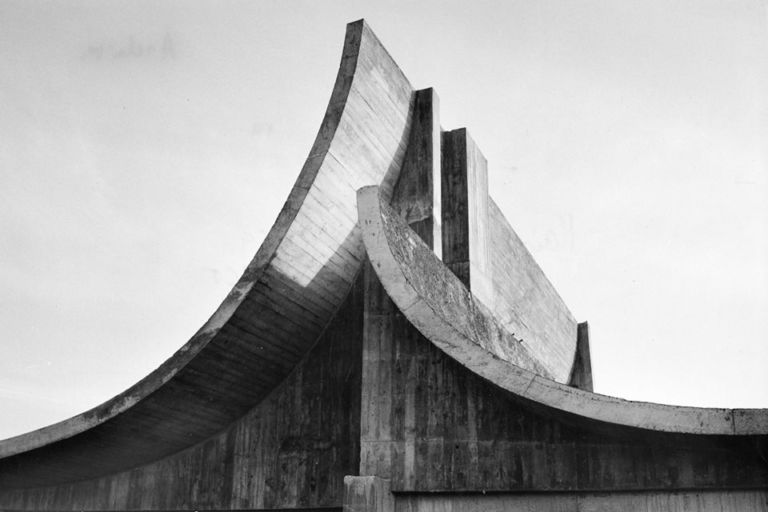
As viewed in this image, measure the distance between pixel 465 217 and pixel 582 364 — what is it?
1188 centimetres

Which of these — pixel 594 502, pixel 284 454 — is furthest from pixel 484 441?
pixel 284 454

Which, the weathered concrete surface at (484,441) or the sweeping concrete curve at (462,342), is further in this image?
the weathered concrete surface at (484,441)

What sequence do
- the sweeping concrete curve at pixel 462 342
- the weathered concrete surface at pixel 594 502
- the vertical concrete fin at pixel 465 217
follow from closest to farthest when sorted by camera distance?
the sweeping concrete curve at pixel 462 342
the weathered concrete surface at pixel 594 502
the vertical concrete fin at pixel 465 217

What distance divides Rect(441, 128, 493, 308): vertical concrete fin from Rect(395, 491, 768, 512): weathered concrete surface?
14.1 ft

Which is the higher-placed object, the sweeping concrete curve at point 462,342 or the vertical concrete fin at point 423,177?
the vertical concrete fin at point 423,177

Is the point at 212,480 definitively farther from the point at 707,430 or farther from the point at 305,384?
the point at 707,430

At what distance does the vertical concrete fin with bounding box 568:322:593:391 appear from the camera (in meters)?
24.3

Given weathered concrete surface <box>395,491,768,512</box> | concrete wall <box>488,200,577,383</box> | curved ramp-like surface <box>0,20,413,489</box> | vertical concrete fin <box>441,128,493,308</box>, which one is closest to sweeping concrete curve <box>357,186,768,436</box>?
weathered concrete surface <box>395,491,768,512</box>

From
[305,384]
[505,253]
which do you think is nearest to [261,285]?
[305,384]

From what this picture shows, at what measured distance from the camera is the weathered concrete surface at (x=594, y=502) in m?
8.64

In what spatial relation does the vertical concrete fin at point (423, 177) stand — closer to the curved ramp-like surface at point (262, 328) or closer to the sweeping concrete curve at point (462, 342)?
the sweeping concrete curve at point (462, 342)

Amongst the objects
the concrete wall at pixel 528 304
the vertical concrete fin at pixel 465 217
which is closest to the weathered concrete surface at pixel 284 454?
the vertical concrete fin at pixel 465 217

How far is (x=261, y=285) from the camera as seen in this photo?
410 inches

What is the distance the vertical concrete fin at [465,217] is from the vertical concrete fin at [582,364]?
9.97m
